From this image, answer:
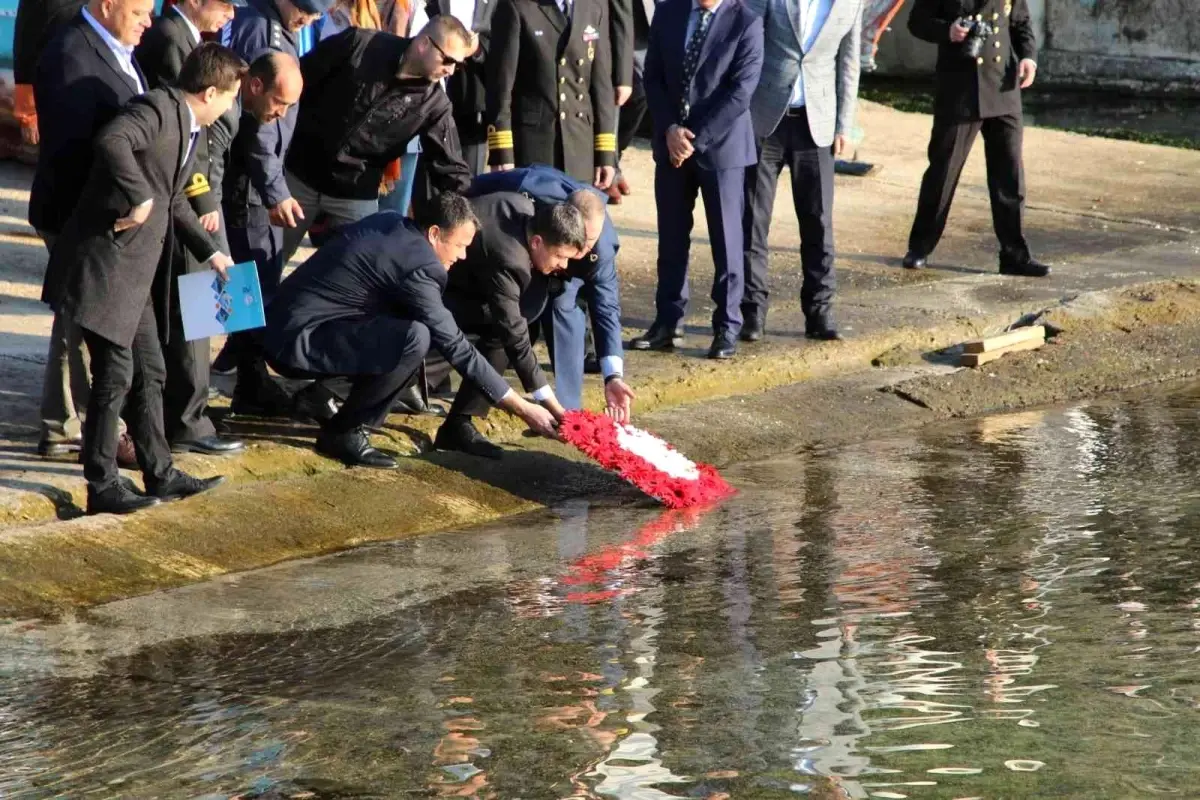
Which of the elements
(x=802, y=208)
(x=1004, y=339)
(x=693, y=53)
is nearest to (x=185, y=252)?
(x=693, y=53)

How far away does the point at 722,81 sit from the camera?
8133 millimetres

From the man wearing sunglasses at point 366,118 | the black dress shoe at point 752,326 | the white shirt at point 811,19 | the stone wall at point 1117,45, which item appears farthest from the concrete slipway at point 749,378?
Result: the stone wall at point 1117,45

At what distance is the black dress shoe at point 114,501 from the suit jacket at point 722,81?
3.20 m

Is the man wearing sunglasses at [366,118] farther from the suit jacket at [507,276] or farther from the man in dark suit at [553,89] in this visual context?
the man in dark suit at [553,89]

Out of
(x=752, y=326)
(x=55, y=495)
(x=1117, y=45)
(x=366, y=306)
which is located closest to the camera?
(x=55, y=495)

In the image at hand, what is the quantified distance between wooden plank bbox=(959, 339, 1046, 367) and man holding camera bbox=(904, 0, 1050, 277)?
159cm

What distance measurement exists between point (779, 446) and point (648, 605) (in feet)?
7.07

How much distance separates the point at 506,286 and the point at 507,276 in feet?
0.13

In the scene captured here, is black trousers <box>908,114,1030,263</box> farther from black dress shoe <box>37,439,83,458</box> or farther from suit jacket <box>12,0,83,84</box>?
black dress shoe <box>37,439,83,458</box>

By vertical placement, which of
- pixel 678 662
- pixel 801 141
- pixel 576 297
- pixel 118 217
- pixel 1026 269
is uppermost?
pixel 801 141

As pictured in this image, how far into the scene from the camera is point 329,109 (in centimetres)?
737

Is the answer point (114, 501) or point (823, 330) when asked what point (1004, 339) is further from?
point (114, 501)

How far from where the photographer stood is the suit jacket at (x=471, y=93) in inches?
341

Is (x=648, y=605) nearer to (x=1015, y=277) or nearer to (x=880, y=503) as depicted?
(x=880, y=503)
